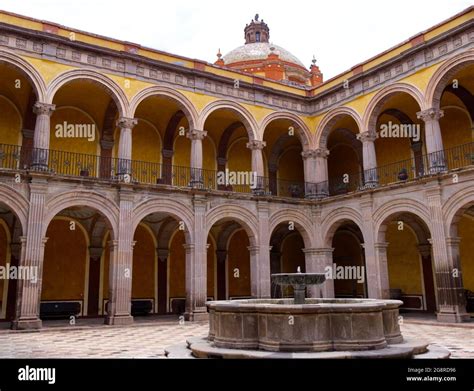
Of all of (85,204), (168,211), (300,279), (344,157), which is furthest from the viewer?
(344,157)

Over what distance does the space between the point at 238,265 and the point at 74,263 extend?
279 inches

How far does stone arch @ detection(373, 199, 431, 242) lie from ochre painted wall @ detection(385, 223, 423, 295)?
3.33m

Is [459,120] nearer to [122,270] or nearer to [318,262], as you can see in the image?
[318,262]

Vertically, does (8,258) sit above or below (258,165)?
below

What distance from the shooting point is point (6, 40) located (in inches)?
517

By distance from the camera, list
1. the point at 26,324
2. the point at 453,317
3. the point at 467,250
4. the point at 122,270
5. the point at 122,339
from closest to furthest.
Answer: the point at 122,339 < the point at 26,324 < the point at 453,317 < the point at 122,270 < the point at 467,250

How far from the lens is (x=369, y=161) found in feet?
53.7

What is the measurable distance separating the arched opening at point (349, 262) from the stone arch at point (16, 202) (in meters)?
12.3

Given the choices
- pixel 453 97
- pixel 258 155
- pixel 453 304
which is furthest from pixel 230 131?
pixel 453 304

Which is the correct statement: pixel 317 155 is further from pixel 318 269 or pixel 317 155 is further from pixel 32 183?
pixel 32 183

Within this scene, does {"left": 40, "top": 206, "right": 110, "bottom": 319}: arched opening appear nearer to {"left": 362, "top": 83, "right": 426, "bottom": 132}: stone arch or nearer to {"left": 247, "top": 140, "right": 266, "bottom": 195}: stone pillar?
{"left": 247, "top": 140, "right": 266, "bottom": 195}: stone pillar

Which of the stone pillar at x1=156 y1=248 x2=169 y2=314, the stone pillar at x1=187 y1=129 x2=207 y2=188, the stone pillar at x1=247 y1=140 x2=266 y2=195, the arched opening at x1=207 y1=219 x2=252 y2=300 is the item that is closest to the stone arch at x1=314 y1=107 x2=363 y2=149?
the stone pillar at x1=247 y1=140 x2=266 y2=195

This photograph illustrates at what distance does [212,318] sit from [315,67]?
957 inches

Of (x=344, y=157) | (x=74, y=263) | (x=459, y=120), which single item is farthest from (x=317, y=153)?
(x=74, y=263)
